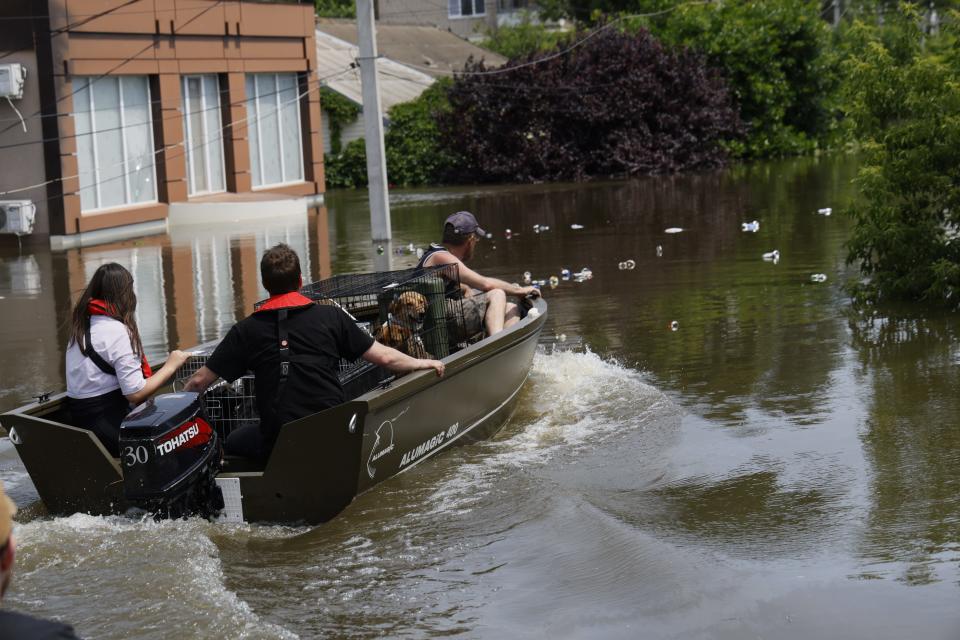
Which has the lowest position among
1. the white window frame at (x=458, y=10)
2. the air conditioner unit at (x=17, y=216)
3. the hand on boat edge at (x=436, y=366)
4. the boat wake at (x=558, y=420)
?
the boat wake at (x=558, y=420)

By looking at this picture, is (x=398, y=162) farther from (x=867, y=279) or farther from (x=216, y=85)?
(x=867, y=279)

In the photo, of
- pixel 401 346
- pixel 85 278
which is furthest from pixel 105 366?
pixel 85 278

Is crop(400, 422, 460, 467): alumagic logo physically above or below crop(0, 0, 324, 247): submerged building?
below

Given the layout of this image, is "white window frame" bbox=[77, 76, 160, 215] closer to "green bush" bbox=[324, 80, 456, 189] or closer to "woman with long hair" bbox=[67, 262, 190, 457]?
"green bush" bbox=[324, 80, 456, 189]

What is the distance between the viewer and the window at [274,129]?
30.5 m

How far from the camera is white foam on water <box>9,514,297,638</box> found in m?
5.85

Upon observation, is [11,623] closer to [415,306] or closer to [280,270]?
[280,270]

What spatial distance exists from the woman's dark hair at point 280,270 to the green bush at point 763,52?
34675 mm

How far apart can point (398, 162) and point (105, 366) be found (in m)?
31.9

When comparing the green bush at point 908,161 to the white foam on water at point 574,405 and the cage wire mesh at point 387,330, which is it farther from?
the cage wire mesh at point 387,330

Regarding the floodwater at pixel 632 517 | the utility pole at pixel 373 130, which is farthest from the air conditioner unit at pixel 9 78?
the utility pole at pixel 373 130

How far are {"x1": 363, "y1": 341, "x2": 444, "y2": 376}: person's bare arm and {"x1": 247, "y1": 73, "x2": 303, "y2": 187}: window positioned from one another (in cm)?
2344

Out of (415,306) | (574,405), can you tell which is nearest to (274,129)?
(574,405)

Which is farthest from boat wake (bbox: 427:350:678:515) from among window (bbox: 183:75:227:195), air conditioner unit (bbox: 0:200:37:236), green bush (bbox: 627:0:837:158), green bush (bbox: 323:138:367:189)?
green bush (bbox: 627:0:837:158)
